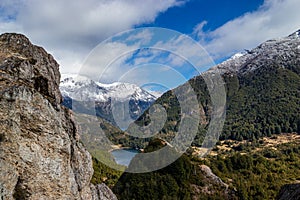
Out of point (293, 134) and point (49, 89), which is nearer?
point (49, 89)

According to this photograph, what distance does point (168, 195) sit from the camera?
1577 inches

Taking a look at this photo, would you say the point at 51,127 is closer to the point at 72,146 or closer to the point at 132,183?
the point at 72,146

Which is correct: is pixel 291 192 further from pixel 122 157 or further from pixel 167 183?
pixel 122 157

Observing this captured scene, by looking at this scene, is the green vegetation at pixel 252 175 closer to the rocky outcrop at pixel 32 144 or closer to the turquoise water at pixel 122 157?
the turquoise water at pixel 122 157

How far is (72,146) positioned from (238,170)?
4793 cm

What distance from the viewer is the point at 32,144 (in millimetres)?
11930

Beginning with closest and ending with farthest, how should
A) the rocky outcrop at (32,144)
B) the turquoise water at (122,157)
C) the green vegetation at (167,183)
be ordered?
the rocky outcrop at (32,144)
the green vegetation at (167,183)
the turquoise water at (122,157)

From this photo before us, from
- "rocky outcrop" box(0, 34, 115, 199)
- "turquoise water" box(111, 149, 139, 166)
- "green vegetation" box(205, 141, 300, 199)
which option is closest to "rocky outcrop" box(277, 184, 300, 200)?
"rocky outcrop" box(0, 34, 115, 199)

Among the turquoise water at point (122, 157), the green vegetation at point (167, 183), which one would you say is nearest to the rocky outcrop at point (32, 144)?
the green vegetation at point (167, 183)

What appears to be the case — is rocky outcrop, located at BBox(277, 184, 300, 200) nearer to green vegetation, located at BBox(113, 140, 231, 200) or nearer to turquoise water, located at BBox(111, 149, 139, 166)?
green vegetation, located at BBox(113, 140, 231, 200)

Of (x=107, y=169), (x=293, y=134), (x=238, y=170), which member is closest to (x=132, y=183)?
(x=238, y=170)

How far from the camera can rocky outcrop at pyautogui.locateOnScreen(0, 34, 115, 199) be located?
11.1 metres

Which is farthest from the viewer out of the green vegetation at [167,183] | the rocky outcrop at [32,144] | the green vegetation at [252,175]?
the green vegetation at [252,175]

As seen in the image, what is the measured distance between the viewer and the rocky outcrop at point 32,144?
11.1 meters
